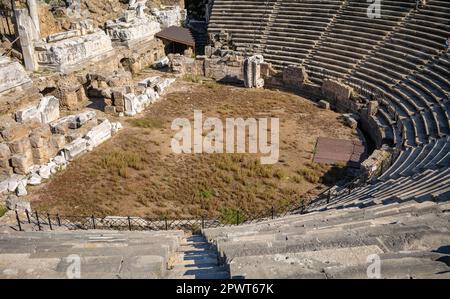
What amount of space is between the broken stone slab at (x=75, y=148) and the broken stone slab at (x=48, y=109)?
2.52m

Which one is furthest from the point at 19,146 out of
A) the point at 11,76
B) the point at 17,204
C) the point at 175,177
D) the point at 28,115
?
the point at 11,76

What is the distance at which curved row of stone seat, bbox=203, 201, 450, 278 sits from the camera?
179 inches

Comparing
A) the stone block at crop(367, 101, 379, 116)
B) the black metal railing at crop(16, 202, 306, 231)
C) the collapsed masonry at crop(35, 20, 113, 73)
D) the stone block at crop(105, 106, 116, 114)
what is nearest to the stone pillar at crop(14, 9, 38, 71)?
the collapsed masonry at crop(35, 20, 113, 73)

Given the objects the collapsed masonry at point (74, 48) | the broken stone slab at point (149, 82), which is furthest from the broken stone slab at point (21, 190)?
the collapsed masonry at point (74, 48)

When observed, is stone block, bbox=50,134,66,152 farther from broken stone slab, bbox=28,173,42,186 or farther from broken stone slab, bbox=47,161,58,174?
broken stone slab, bbox=28,173,42,186

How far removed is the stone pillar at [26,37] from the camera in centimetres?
2014

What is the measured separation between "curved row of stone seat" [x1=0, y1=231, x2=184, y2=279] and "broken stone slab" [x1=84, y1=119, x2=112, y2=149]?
8.46 m

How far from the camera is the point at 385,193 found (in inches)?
385

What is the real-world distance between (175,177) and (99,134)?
13.5ft

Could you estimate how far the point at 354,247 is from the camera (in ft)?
17.6
